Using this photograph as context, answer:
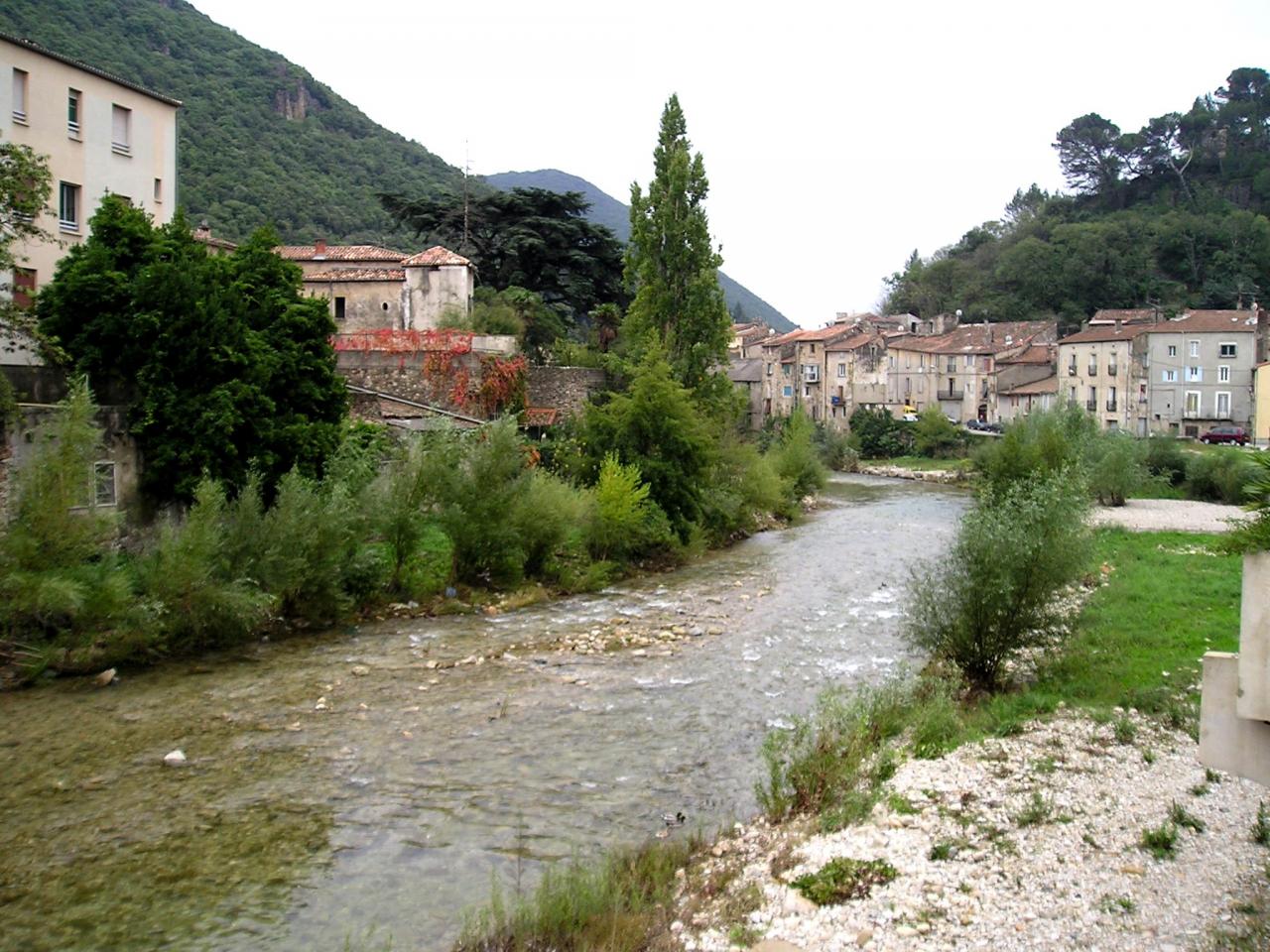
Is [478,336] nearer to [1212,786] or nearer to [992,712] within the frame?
[992,712]

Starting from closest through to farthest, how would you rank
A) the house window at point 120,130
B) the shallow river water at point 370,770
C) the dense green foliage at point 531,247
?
the shallow river water at point 370,770
the house window at point 120,130
the dense green foliage at point 531,247

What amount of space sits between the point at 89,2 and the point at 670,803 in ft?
240

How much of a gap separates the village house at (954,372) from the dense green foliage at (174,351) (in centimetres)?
5953

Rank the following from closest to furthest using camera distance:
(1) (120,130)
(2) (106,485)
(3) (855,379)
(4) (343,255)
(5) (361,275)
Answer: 1. (2) (106,485)
2. (1) (120,130)
3. (5) (361,275)
4. (4) (343,255)
5. (3) (855,379)

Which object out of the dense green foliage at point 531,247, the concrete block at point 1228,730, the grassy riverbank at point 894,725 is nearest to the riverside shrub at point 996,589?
the grassy riverbank at point 894,725

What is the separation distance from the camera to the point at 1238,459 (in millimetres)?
44750

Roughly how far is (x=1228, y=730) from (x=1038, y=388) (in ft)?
219

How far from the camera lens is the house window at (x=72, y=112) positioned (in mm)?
27438

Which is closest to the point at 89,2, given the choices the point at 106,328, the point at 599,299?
the point at 599,299

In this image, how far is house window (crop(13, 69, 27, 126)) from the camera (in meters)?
26.1

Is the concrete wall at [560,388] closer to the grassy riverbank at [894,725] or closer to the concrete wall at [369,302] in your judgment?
the concrete wall at [369,302]

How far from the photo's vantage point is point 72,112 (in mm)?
27703

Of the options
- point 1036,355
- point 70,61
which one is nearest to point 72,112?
point 70,61

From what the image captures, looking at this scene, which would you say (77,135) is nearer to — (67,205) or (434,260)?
(67,205)
